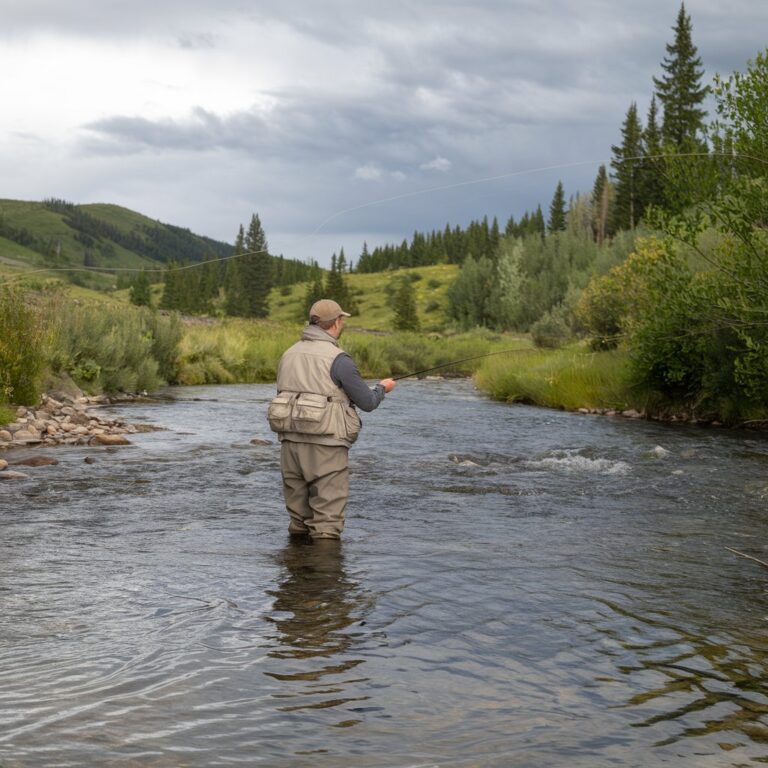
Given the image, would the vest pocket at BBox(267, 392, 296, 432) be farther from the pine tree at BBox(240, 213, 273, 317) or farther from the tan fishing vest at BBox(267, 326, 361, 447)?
the pine tree at BBox(240, 213, 273, 317)

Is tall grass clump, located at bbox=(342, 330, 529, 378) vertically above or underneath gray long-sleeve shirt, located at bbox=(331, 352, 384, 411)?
above

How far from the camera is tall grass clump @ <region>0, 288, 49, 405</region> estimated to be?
1484cm

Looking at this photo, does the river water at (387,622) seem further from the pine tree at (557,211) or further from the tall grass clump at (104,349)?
the pine tree at (557,211)

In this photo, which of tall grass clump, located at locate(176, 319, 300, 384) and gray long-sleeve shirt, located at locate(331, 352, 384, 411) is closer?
gray long-sleeve shirt, located at locate(331, 352, 384, 411)

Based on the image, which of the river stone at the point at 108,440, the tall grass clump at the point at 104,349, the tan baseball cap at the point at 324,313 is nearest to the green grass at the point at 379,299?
the tall grass clump at the point at 104,349

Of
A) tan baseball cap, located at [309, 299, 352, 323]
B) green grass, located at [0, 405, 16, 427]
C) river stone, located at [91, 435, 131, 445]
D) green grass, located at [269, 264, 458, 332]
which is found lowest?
river stone, located at [91, 435, 131, 445]

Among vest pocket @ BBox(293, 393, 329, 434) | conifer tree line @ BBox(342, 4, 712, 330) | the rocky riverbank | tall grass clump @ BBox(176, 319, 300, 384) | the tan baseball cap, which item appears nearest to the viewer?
vest pocket @ BBox(293, 393, 329, 434)

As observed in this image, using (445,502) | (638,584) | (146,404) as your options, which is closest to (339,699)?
(638,584)

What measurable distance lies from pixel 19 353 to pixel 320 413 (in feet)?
31.6

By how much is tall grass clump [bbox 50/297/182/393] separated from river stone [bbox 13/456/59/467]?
7972 millimetres

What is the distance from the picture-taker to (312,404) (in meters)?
6.98

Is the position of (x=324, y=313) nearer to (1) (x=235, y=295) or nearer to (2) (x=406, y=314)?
(2) (x=406, y=314)

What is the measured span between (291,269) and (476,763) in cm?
13557

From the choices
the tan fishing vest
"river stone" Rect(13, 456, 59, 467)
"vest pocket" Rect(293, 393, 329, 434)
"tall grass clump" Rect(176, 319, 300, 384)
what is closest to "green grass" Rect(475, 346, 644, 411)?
"tall grass clump" Rect(176, 319, 300, 384)
